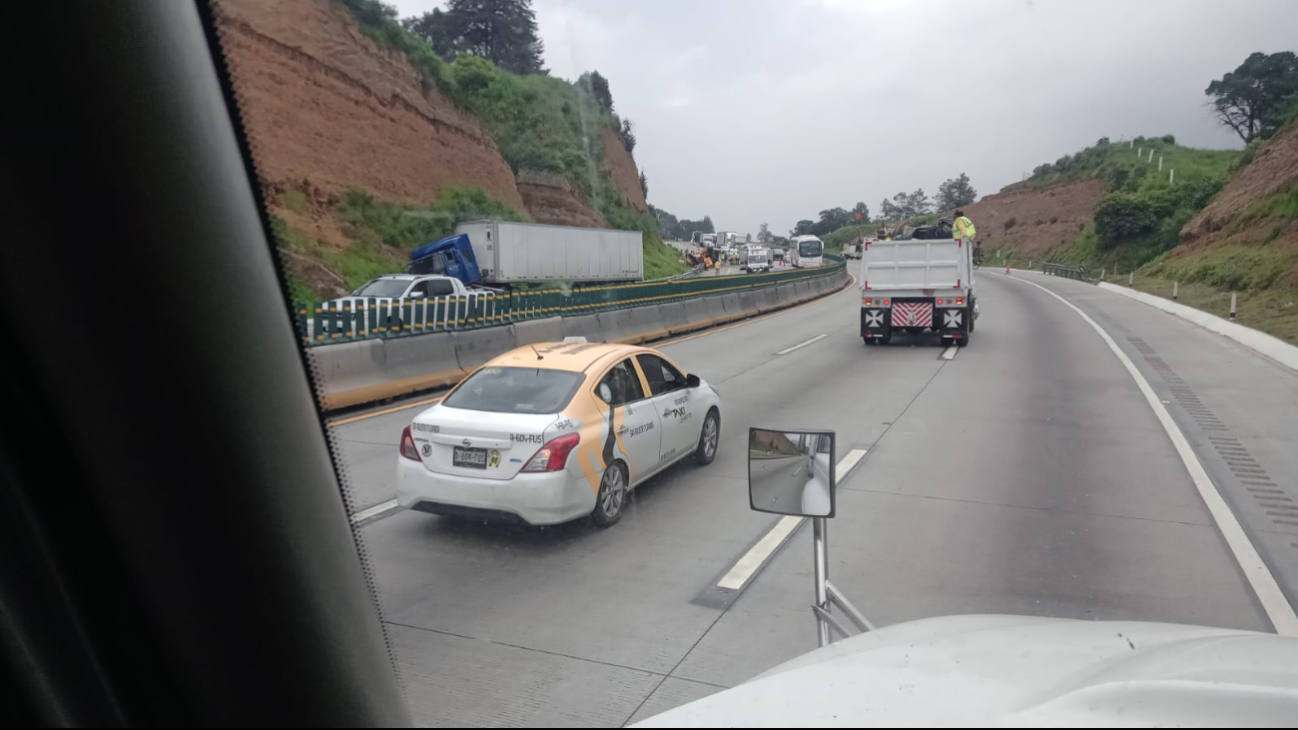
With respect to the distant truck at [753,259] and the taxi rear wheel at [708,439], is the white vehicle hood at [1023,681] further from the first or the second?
the distant truck at [753,259]

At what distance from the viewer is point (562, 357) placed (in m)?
7.78

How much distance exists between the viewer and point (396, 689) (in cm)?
303

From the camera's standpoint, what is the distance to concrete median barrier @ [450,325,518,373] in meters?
15.0

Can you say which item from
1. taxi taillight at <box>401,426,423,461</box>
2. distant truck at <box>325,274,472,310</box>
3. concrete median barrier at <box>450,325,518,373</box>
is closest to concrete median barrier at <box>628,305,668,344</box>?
concrete median barrier at <box>450,325,518,373</box>

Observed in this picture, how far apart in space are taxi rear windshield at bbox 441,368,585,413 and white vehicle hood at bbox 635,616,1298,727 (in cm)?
409

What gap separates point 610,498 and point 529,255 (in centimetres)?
680

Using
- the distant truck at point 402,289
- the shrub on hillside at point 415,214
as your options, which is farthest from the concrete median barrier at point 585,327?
the shrub on hillside at point 415,214

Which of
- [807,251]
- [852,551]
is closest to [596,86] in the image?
[852,551]

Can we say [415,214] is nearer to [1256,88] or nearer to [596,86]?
[596,86]

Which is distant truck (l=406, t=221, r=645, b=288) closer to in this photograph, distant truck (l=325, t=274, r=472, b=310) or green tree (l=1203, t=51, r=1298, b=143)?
distant truck (l=325, t=274, r=472, b=310)

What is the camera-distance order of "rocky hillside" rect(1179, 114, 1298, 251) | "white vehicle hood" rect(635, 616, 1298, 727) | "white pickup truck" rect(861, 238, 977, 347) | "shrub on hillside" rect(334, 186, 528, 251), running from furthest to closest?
"rocky hillside" rect(1179, 114, 1298, 251) < "white pickup truck" rect(861, 238, 977, 347) < "shrub on hillside" rect(334, 186, 528, 251) < "white vehicle hood" rect(635, 616, 1298, 727)

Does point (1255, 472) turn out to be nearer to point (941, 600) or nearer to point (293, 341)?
point (941, 600)

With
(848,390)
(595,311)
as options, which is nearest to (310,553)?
(848,390)

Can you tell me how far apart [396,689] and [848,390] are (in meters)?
12.2
